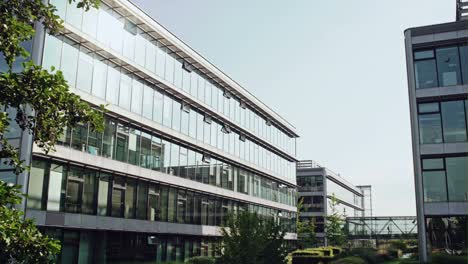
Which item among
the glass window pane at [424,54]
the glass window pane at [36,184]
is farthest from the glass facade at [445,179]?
the glass window pane at [36,184]

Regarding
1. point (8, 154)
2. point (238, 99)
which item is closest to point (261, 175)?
point (238, 99)

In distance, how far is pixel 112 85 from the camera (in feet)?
100

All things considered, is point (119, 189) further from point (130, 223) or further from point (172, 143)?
point (172, 143)

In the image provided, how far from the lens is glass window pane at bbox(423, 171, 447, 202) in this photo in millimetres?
27828

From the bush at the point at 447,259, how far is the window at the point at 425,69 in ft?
33.2

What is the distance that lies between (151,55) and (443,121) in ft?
66.5

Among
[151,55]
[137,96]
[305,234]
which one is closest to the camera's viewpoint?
[137,96]

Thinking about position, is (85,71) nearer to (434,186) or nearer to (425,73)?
(425,73)

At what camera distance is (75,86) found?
27.2 metres

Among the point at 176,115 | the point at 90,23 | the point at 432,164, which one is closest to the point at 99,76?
the point at 90,23

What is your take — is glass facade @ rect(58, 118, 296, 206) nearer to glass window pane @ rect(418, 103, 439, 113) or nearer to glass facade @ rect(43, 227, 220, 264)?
glass facade @ rect(43, 227, 220, 264)

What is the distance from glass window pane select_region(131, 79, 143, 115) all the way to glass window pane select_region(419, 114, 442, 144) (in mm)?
18498

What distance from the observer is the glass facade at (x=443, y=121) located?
2836 cm

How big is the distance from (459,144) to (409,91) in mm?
4398
